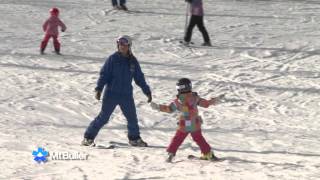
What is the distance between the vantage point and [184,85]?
7887 mm

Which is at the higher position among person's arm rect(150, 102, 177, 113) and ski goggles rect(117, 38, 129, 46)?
ski goggles rect(117, 38, 129, 46)

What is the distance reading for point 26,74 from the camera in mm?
13867

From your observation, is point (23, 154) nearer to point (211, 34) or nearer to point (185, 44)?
point (185, 44)

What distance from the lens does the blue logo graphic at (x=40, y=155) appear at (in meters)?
7.72

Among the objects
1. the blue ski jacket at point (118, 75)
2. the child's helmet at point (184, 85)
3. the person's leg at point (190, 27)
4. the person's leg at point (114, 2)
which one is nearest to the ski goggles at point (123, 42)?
the blue ski jacket at point (118, 75)

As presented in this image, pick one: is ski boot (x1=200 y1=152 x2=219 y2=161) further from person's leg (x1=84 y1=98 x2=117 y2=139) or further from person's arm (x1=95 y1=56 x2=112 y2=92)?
person's arm (x1=95 y1=56 x2=112 y2=92)

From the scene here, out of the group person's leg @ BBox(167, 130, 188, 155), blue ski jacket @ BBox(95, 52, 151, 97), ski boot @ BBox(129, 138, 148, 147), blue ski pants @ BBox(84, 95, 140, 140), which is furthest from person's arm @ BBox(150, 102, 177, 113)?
ski boot @ BBox(129, 138, 148, 147)

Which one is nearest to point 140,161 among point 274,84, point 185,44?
point 274,84

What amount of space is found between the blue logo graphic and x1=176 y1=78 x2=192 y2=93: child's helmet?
170 cm

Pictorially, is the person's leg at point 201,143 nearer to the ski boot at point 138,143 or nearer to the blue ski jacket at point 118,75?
the blue ski jacket at point 118,75

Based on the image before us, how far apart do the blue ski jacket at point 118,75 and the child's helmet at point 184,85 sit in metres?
0.92

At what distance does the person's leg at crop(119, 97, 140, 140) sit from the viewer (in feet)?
28.8

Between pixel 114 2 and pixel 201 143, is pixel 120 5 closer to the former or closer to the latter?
pixel 114 2

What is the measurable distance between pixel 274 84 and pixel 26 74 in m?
4.89
